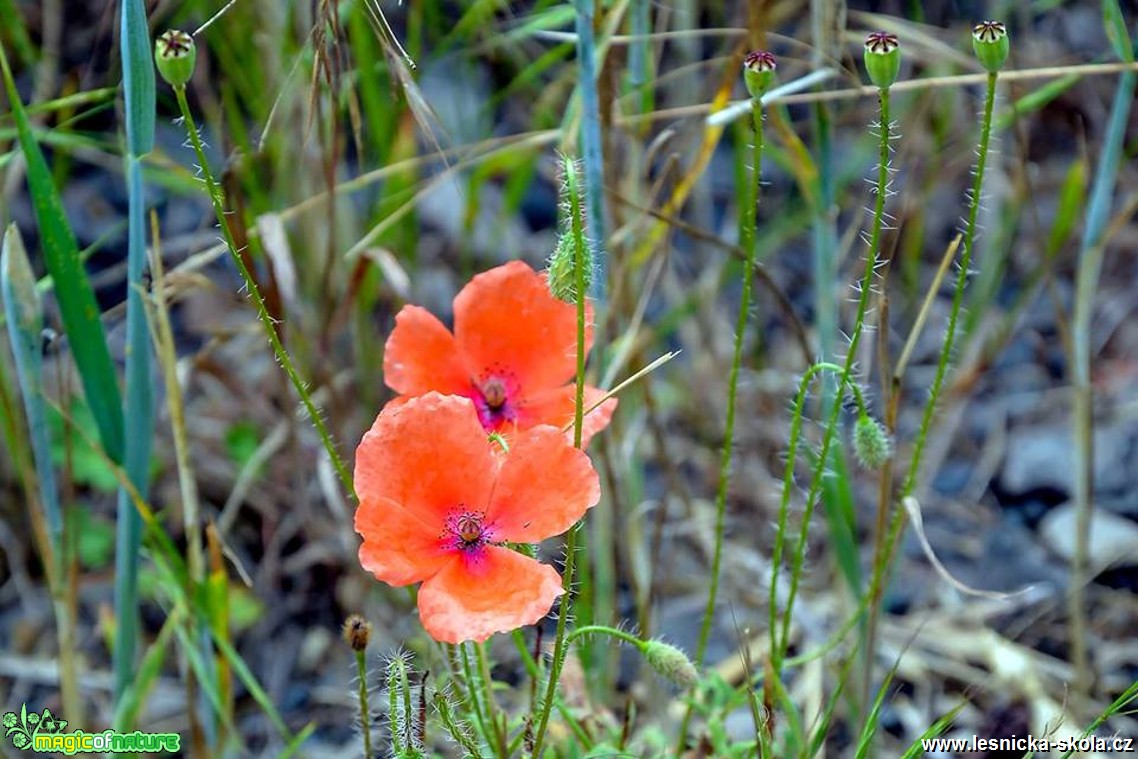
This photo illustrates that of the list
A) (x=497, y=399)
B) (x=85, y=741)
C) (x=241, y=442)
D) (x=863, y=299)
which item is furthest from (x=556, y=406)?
(x=241, y=442)

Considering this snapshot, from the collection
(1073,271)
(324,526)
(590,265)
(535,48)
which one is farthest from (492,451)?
(1073,271)

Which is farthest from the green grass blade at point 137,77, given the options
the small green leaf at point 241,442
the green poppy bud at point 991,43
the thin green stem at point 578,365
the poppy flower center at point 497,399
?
the small green leaf at point 241,442

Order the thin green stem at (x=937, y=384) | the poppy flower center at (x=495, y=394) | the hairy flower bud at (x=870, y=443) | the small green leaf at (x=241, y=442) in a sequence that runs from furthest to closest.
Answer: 1. the small green leaf at (x=241, y=442)
2. the poppy flower center at (x=495, y=394)
3. the hairy flower bud at (x=870, y=443)
4. the thin green stem at (x=937, y=384)

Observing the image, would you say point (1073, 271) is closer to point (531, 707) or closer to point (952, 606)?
point (952, 606)

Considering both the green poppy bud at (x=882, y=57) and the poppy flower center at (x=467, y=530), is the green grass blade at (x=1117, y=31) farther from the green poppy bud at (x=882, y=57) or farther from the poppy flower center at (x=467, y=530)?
the poppy flower center at (x=467, y=530)

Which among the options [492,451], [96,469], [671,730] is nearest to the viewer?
[492,451]

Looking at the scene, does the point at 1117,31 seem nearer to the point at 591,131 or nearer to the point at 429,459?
the point at 591,131
